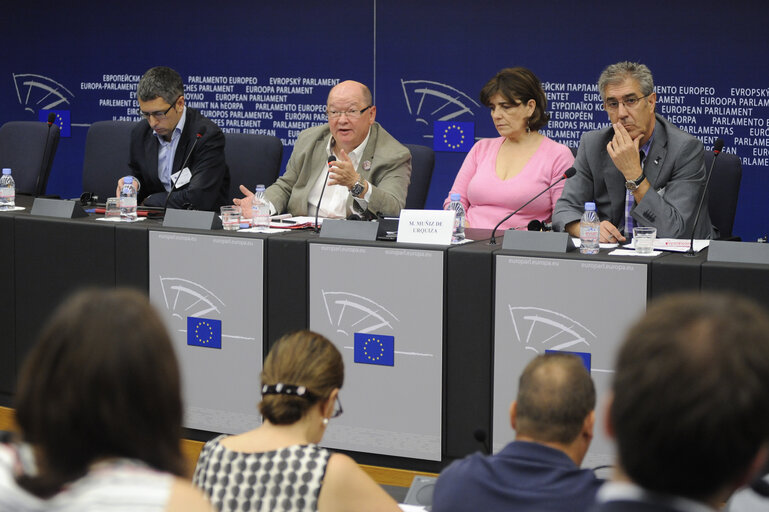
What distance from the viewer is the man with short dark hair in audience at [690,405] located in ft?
2.66

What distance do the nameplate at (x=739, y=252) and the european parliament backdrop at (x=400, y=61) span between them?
2.28m

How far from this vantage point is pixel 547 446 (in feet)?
5.16

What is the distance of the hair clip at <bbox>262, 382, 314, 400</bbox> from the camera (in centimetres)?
181

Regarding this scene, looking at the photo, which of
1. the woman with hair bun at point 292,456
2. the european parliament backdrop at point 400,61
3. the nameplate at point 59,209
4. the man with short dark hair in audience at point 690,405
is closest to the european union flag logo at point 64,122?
the european parliament backdrop at point 400,61

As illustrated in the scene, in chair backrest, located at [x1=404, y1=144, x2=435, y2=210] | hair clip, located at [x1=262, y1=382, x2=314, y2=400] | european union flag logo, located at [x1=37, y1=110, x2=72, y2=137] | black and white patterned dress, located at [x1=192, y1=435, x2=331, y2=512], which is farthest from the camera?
european union flag logo, located at [x1=37, y1=110, x2=72, y2=137]

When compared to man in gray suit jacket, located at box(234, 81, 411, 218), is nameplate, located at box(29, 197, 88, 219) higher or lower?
lower

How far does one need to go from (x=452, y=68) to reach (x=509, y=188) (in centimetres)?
197

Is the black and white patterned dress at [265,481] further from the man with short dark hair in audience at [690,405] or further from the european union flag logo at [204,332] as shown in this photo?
the european union flag logo at [204,332]

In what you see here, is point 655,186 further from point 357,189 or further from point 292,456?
point 292,456

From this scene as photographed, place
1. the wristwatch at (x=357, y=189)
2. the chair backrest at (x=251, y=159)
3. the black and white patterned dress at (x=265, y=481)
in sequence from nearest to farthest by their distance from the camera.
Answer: the black and white patterned dress at (x=265, y=481) < the wristwatch at (x=357, y=189) < the chair backrest at (x=251, y=159)

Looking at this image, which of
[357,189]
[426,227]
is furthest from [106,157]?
[426,227]

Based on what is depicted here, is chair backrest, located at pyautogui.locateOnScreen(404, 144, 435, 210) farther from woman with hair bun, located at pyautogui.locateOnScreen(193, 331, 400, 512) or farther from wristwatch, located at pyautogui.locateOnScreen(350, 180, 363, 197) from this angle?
woman with hair bun, located at pyautogui.locateOnScreen(193, 331, 400, 512)

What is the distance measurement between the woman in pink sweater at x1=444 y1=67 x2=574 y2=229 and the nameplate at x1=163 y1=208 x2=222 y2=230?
1087 millimetres

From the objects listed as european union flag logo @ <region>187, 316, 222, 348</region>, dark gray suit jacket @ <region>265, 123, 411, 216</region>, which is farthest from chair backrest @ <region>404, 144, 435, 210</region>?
european union flag logo @ <region>187, 316, 222, 348</region>
